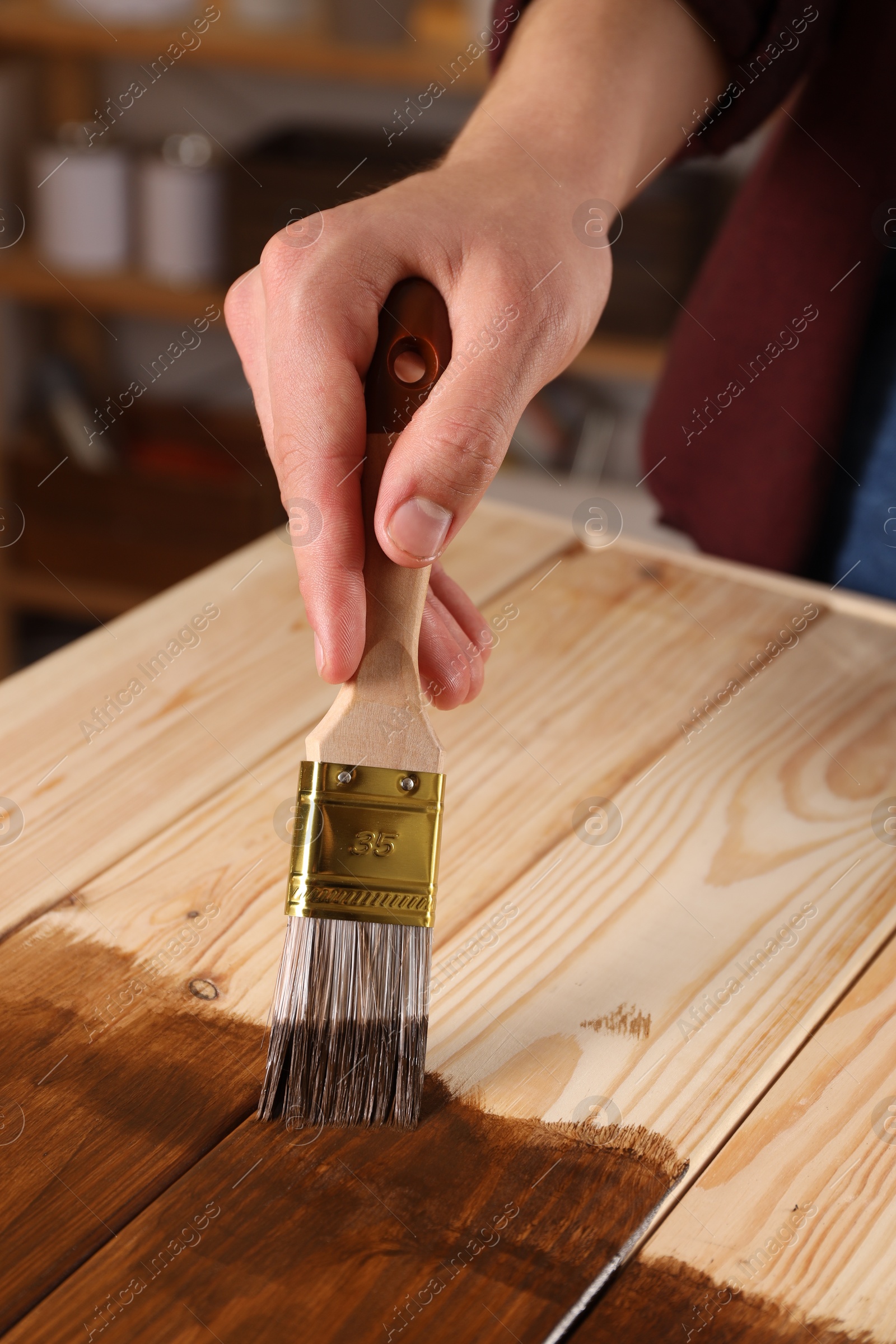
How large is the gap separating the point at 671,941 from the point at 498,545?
17.3 inches

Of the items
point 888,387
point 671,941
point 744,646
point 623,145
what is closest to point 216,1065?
point 671,941

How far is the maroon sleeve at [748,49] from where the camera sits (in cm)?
91

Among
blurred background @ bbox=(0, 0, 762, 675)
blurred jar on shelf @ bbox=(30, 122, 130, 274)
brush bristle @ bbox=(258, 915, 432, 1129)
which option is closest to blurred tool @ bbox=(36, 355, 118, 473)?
blurred background @ bbox=(0, 0, 762, 675)

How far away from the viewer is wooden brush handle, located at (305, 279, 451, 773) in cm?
59

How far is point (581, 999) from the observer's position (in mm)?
651

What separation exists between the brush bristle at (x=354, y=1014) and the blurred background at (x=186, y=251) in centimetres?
144

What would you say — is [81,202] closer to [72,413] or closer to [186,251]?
[186,251]

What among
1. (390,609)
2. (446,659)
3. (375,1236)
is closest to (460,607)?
(446,659)

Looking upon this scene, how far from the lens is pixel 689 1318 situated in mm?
500

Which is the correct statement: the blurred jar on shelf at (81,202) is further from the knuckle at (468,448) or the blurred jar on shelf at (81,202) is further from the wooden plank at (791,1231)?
the wooden plank at (791,1231)

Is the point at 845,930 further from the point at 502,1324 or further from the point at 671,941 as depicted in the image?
the point at 502,1324

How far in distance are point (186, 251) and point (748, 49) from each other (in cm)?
138

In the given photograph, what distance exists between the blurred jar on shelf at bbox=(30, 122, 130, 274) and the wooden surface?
4.50 ft

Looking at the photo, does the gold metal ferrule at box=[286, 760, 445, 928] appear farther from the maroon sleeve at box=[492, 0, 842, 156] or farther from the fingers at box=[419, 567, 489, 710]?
the maroon sleeve at box=[492, 0, 842, 156]
